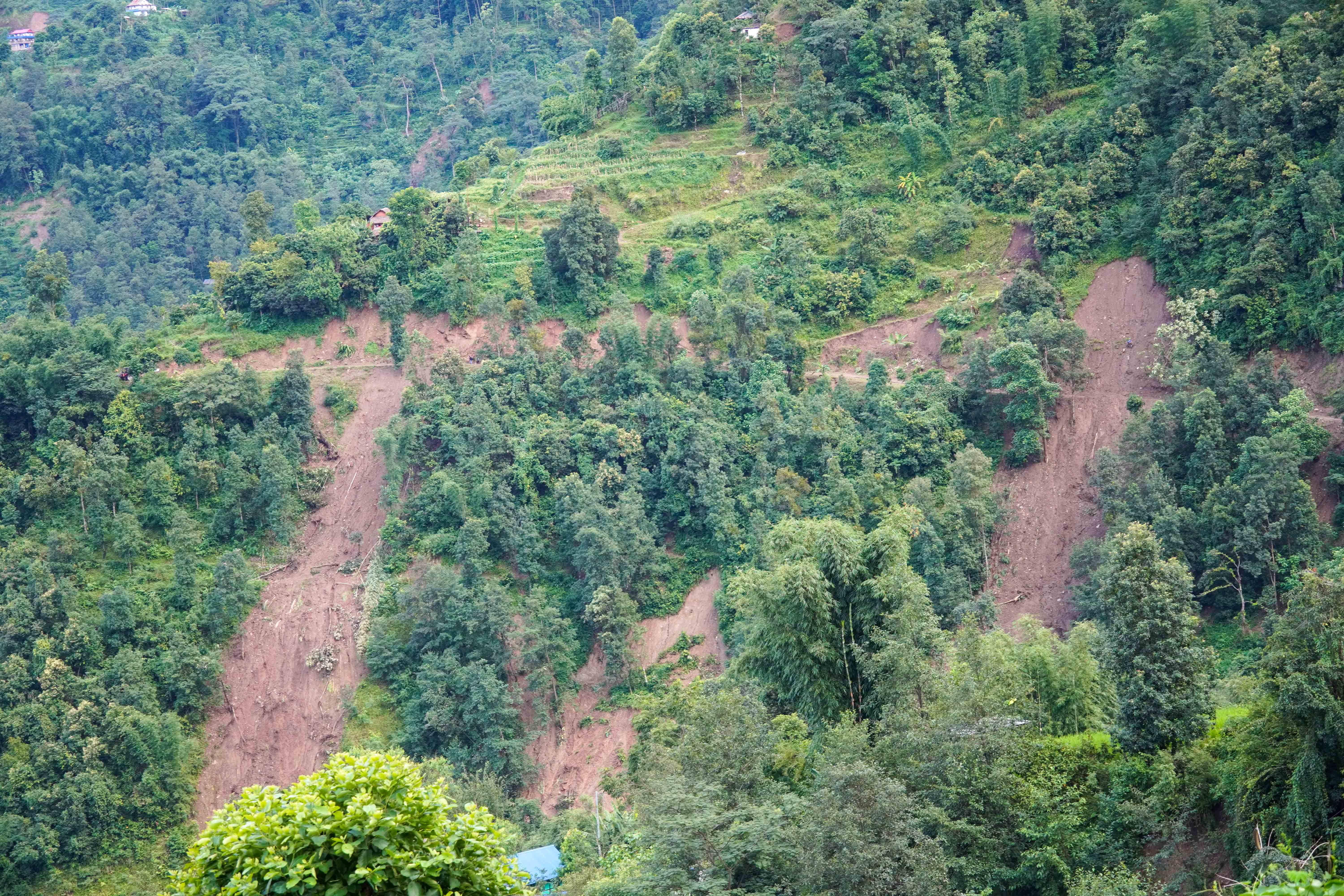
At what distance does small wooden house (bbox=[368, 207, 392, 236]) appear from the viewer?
35906mm

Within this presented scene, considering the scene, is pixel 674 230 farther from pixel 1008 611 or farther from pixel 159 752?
pixel 159 752

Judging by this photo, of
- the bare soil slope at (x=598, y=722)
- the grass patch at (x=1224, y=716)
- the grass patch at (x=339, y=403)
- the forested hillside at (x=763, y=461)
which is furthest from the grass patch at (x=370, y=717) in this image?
the grass patch at (x=1224, y=716)

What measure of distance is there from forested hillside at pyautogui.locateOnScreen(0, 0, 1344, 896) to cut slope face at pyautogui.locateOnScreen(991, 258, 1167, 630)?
196mm

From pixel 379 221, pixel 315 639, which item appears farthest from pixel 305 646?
pixel 379 221

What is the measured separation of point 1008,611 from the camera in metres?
27.5

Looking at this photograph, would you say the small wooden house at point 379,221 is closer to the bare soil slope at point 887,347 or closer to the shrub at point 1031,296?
the bare soil slope at point 887,347

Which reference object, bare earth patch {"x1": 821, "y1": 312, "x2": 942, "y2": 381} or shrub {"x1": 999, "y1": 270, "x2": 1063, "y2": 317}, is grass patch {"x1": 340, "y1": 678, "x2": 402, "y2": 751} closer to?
bare earth patch {"x1": 821, "y1": 312, "x2": 942, "y2": 381}

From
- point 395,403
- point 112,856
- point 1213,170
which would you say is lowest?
point 112,856

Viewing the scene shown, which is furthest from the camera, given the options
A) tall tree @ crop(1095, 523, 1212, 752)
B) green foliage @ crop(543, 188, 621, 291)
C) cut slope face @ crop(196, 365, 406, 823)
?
green foliage @ crop(543, 188, 621, 291)

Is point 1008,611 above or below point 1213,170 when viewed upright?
below

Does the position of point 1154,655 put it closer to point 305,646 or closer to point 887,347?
point 887,347

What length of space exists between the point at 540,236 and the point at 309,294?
656 cm

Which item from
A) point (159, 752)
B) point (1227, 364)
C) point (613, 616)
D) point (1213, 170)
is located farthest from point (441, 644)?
point (1213, 170)

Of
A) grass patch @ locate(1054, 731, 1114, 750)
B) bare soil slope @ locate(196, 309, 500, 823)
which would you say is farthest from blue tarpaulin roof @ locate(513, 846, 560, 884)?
grass patch @ locate(1054, 731, 1114, 750)
